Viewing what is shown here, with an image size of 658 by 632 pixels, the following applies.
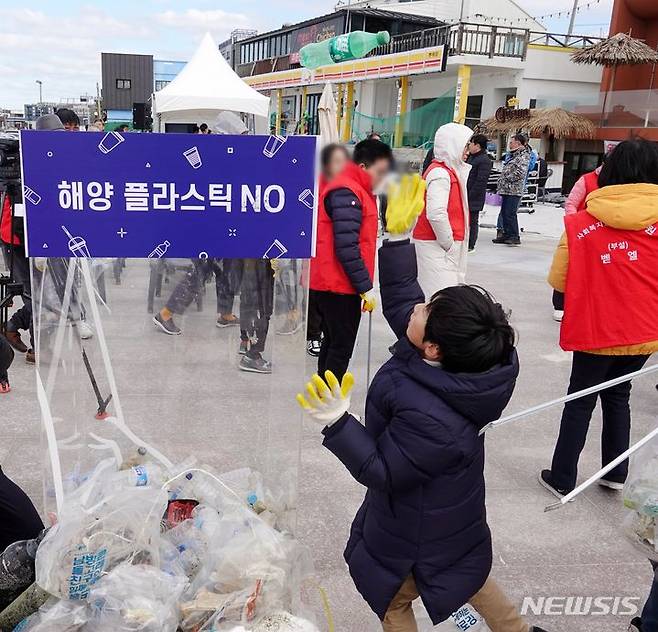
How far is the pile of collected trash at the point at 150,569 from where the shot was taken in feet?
5.68

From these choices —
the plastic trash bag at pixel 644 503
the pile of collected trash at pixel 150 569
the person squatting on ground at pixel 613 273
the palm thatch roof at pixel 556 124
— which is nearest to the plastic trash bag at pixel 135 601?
the pile of collected trash at pixel 150 569

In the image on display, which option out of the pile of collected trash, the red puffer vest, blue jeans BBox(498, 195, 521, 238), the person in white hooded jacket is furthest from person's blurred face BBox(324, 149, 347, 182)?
blue jeans BBox(498, 195, 521, 238)

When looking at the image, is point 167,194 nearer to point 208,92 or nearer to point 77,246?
point 77,246

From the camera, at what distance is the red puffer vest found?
3.33m

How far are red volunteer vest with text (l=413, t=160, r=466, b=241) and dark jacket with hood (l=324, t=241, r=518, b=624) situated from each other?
8.26 ft

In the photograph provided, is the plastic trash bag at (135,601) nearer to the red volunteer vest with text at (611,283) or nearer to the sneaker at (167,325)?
the sneaker at (167,325)

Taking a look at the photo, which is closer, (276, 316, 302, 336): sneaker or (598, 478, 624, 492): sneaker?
(276, 316, 302, 336): sneaker

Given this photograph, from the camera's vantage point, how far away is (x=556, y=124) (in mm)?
18078

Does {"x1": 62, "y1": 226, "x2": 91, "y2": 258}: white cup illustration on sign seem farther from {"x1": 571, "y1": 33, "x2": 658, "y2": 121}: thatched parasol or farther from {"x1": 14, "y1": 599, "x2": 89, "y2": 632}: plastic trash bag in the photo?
{"x1": 571, "y1": 33, "x2": 658, "y2": 121}: thatched parasol

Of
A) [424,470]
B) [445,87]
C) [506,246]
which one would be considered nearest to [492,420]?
[424,470]

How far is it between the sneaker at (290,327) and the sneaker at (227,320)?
21 centimetres

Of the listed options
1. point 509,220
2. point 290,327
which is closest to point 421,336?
point 290,327

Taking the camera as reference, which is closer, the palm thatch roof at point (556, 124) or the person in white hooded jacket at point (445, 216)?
the person in white hooded jacket at point (445, 216)

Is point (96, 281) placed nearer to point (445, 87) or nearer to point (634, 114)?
point (634, 114)
